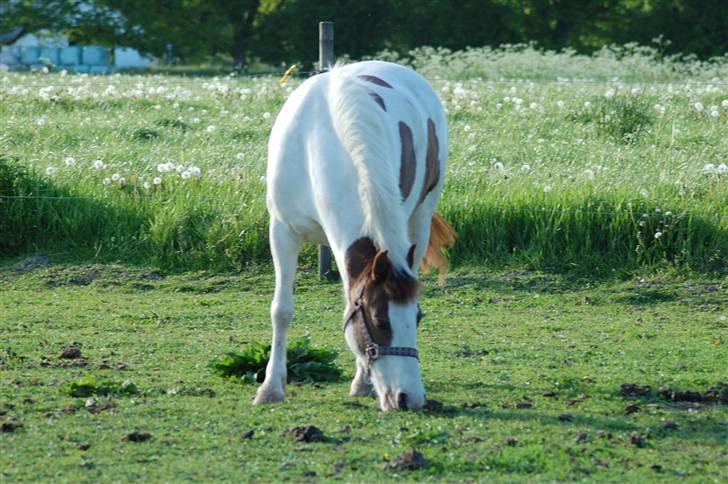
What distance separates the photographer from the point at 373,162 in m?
4.74

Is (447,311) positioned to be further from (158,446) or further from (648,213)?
(158,446)

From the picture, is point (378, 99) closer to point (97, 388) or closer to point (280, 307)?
point (280, 307)

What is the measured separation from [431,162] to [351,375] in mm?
1251

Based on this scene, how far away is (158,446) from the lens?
14.7ft

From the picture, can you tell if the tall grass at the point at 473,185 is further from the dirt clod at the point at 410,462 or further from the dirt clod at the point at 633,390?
the dirt clod at the point at 410,462

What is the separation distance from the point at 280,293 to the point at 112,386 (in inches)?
36.8

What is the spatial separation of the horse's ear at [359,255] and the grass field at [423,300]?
67 cm

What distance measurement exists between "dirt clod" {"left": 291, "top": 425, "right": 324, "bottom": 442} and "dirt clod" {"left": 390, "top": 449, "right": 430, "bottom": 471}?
44 cm

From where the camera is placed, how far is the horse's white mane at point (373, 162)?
463 cm

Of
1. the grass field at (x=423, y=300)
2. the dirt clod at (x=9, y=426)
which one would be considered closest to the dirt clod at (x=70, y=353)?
the grass field at (x=423, y=300)

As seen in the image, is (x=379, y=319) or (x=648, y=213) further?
(x=648, y=213)

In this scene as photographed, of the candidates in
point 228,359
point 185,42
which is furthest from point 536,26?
point 228,359

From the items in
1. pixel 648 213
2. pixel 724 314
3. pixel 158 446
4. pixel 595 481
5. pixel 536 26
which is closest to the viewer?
pixel 595 481

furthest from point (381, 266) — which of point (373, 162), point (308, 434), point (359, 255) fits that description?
point (308, 434)
